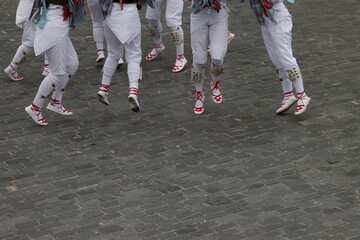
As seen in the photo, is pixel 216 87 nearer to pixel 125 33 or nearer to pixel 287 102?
pixel 287 102

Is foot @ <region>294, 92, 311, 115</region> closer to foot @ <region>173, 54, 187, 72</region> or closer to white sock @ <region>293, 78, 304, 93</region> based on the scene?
white sock @ <region>293, 78, 304, 93</region>

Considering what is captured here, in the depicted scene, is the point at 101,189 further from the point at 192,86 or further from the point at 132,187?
the point at 192,86

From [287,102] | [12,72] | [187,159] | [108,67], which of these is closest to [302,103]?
[287,102]

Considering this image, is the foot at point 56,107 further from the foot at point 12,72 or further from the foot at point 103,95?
the foot at point 12,72

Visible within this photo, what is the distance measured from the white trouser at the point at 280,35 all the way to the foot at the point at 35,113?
2695mm

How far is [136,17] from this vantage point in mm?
9953

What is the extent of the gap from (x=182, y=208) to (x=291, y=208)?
37.0 inches

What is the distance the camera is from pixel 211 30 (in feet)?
32.9

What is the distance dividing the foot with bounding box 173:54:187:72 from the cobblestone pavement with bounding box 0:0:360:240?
20 centimetres

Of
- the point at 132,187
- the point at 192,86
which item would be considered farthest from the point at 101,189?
the point at 192,86

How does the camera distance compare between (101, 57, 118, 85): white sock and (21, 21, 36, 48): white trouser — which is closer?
(101, 57, 118, 85): white sock

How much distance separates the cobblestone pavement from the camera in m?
7.50

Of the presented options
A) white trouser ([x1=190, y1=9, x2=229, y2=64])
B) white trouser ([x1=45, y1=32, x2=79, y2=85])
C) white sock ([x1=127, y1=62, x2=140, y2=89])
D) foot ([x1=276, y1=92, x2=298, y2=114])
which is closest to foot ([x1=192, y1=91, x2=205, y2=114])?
white trouser ([x1=190, y1=9, x2=229, y2=64])

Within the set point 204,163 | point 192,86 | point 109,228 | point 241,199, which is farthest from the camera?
point 192,86
